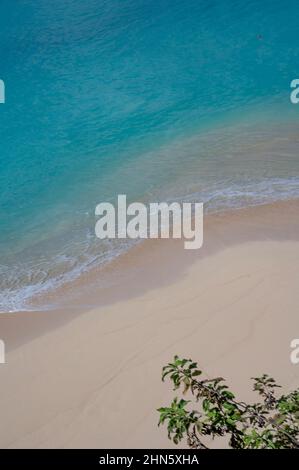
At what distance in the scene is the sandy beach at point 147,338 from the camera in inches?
182

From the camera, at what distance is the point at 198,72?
12.3 metres

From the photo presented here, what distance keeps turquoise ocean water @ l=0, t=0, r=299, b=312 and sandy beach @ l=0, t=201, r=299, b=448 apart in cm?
89

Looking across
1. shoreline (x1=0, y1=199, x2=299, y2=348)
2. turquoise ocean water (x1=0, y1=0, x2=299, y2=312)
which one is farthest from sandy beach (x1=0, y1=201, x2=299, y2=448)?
turquoise ocean water (x1=0, y1=0, x2=299, y2=312)

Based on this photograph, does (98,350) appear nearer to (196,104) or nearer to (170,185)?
(170,185)

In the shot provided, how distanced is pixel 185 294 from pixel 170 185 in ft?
9.94

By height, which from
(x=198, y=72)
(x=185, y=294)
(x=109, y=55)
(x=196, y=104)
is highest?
(x=109, y=55)

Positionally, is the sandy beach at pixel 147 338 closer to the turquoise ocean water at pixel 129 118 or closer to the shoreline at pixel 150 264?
the shoreline at pixel 150 264

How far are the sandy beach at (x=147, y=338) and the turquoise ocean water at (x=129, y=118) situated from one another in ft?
2.92

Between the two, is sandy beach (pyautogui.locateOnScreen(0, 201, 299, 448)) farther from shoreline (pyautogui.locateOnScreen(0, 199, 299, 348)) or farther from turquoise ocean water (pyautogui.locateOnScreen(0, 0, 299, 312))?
turquoise ocean water (pyautogui.locateOnScreen(0, 0, 299, 312))

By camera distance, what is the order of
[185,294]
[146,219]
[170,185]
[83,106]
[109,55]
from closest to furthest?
[185,294] → [146,219] → [170,185] → [83,106] → [109,55]

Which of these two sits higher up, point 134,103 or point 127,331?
point 134,103

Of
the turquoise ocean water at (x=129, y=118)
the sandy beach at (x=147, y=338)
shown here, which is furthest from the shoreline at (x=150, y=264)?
the turquoise ocean water at (x=129, y=118)

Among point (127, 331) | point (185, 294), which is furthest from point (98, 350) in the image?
point (185, 294)

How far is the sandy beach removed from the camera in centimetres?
463
